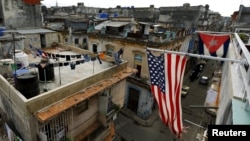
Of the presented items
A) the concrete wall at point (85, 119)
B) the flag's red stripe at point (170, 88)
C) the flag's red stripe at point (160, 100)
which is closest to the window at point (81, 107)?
the concrete wall at point (85, 119)

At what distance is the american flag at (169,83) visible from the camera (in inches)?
254

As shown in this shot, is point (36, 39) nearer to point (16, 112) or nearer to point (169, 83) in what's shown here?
point (16, 112)

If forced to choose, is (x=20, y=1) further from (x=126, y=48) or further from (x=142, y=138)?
(x=142, y=138)

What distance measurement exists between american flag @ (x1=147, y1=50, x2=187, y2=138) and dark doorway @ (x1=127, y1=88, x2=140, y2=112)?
46.7 ft

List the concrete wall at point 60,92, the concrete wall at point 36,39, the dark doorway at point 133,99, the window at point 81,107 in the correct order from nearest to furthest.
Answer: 1. the concrete wall at point 60,92
2. the window at point 81,107
3. the concrete wall at point 36,39
4. the dark doorway at point 133,99

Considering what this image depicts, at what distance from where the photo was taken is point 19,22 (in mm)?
22797

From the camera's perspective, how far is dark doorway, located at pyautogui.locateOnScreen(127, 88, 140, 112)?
21.6 m

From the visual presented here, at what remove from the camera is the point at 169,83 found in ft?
21.7

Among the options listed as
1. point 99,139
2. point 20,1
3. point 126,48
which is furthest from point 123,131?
point 20,1

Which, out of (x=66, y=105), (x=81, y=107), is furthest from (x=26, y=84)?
(x=81, y=107)

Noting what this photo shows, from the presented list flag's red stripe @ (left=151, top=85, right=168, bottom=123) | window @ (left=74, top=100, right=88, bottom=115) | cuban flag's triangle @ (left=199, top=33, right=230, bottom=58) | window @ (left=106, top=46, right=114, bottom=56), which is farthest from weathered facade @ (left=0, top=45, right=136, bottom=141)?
window @ (left=106, top=46, right=114, bottom=56)

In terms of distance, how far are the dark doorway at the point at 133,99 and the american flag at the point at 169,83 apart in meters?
14.2

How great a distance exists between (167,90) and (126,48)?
49.6 feet

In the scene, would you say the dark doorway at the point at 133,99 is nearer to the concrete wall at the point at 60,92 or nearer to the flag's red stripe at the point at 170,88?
the concrete wall at the point at 60,92
